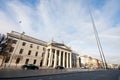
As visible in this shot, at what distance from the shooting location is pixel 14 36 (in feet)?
146

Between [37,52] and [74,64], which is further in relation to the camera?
[74,64]

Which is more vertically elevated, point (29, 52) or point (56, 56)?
point (29, 52)

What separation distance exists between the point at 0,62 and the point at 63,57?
3855 cm

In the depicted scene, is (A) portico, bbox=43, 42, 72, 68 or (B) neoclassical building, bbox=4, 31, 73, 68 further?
(A) portico, bbox=43, 42, 72, 68

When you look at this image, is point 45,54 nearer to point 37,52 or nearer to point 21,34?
point 37,52

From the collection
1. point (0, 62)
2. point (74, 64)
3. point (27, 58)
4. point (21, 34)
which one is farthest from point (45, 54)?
point (74, 64)

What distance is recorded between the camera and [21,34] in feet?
161

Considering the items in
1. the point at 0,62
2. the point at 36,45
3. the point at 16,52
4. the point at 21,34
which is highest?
the point at 21,34

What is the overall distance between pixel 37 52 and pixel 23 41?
1034cm

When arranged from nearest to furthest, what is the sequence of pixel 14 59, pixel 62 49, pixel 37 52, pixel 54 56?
pixel 14 59 → pixel 37 52 → pixel 54 56 → pixel 62 49

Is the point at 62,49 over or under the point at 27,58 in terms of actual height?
over

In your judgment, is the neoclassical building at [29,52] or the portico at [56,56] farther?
the portico at [56,56]

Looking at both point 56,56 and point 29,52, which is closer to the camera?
point 29,52

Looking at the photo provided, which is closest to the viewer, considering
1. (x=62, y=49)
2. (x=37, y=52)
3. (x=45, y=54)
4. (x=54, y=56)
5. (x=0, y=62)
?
(x=0, y=62)
